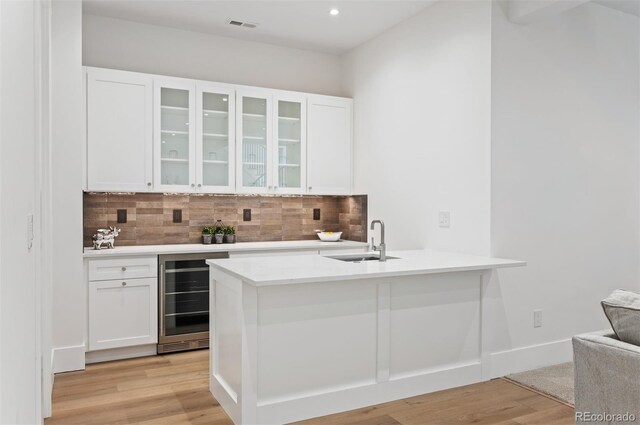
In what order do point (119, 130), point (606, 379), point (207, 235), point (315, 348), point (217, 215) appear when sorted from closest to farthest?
point (606, 379) → point (315, 348) → point (119, 130) → point (207, 235) → point (217, 215)

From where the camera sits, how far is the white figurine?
13.3 feet

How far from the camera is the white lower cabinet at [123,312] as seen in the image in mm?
3809

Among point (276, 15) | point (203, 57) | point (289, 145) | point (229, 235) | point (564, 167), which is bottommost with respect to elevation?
point (229, 235)

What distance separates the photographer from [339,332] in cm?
288

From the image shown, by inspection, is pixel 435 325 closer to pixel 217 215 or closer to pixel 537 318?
pixel 537 318

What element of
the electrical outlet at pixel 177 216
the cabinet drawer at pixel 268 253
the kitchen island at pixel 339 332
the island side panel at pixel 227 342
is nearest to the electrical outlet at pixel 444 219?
the kitchen island at pixel 339 332

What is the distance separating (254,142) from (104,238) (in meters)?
1.60

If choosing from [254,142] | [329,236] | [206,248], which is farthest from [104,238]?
[329,236]

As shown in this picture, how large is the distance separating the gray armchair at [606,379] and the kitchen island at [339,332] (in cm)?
109

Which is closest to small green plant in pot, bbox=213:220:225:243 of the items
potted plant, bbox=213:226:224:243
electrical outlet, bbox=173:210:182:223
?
potted plant, bbox=213:226:224:243

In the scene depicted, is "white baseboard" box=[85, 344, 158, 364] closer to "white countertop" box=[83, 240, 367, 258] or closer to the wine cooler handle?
the wine cooler handle

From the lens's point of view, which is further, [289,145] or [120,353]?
[289,145]

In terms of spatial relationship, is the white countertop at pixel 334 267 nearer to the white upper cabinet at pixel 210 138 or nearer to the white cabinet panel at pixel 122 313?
the white cabinet panel at pixel 122 313

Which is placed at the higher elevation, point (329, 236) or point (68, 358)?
point (329, 236)
